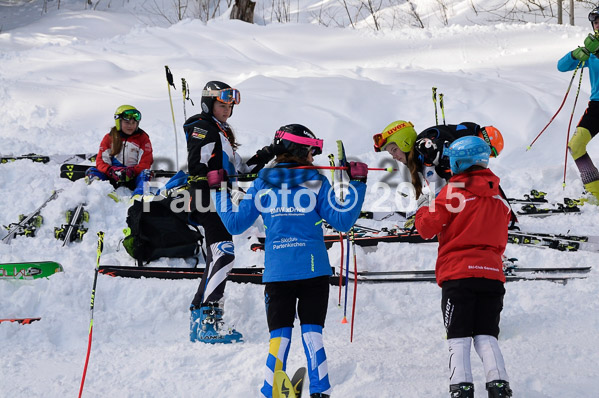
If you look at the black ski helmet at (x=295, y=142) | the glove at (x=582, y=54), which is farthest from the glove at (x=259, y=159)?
the glove at (x=582, y=54)

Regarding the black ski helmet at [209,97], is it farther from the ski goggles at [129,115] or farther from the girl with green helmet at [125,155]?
the ski goggles at [129,115]

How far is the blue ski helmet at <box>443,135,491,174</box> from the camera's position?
3.21 metres

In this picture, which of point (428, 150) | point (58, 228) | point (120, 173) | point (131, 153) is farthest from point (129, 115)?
point (428, 150)

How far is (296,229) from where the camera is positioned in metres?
3.32

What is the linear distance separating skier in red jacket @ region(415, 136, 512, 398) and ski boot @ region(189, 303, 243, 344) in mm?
1655

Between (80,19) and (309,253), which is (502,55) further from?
(80,19)

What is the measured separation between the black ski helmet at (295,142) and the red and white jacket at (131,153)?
4100 mm

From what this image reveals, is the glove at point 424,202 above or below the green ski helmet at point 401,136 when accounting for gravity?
below

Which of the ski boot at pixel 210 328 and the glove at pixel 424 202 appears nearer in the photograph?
the glove at pixel 424 202

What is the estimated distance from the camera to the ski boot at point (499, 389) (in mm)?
2848

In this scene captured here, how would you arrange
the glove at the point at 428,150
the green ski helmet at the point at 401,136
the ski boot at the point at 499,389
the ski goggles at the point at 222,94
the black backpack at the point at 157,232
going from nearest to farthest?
1. the ski boot at the point at 499,389
2. the glove at the point at 428,150
3. the ski goggles at the point at 222,94
4. the green ski helmet at the point at 401,136
5. the black backpack at the point at 157,232

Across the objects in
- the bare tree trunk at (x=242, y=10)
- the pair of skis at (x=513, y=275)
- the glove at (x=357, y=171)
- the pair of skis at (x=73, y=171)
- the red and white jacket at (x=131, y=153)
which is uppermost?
the bare tree trunk at (x=242, y=10)

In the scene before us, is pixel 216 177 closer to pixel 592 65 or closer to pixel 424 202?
pixel 424 202

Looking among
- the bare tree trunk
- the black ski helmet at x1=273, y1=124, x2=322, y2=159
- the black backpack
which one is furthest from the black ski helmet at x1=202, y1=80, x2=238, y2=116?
the bare tree trunk
